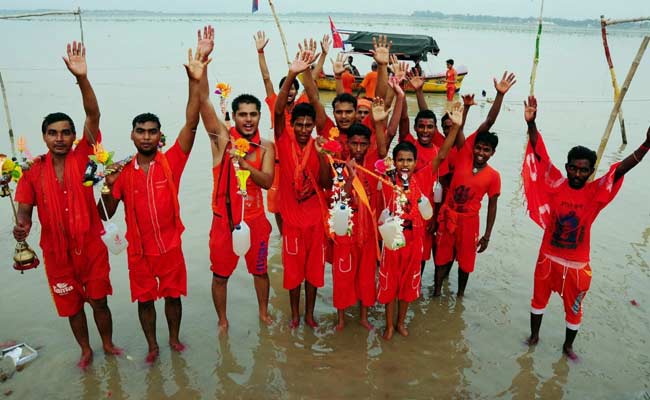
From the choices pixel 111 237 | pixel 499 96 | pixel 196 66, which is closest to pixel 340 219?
pixel 196 66

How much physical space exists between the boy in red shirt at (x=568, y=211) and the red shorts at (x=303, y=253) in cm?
197

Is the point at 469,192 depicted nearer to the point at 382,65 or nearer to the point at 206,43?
the point at 382,65

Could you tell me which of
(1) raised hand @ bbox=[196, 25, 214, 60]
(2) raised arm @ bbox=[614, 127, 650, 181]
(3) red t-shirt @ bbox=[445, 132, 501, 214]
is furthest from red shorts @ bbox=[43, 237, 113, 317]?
(2) raised arm @ bbox=[614, 127, 650, 181]

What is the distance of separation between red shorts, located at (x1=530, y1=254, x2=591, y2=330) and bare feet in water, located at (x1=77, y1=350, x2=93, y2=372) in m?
3.99

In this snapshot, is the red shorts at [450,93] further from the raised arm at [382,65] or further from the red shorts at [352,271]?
the red shorts at [352,271]

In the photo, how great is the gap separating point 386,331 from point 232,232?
1761 mm

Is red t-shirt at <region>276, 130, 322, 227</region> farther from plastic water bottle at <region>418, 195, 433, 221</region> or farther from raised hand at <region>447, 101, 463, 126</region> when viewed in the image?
raised hand at <region>447, 101, 463, 126</region>

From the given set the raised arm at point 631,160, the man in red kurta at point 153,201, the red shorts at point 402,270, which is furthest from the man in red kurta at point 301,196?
the raised arm at point 631,160

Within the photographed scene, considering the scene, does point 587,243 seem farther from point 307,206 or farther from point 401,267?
point 307,206

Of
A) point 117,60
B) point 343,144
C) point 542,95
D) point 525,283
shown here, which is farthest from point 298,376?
point 117,60

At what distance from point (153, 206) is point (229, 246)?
841 mm

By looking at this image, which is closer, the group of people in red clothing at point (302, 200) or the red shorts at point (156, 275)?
the group of people in red clothing at point (302, 200)

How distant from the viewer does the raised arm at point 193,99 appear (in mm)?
3975

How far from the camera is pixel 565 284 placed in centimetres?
426
